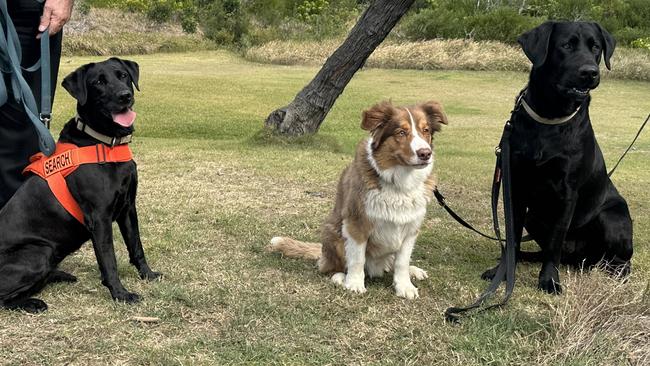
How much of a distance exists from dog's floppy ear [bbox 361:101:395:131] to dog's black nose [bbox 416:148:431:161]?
0.32 metres

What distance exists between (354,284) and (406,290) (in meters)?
0.33

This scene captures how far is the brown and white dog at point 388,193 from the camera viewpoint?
3.74 m

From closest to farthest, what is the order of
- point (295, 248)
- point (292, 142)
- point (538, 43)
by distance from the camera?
1. point (538, 43)
2. point (295, 248)
3. point (292, 142)

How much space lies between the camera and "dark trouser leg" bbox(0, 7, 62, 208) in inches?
159

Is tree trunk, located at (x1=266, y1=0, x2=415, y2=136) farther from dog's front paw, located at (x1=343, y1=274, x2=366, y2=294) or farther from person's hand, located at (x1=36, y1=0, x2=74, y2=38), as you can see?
dog's front paw, located at (x1=343, y1=274, x2=366, y2=294)

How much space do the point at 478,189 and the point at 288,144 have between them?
3.59 meters

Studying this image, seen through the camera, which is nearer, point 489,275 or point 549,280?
point 549,280

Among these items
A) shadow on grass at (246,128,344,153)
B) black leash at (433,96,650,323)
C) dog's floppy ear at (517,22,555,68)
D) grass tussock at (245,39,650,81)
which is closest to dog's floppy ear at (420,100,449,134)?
black leash at (433,96,650,323)

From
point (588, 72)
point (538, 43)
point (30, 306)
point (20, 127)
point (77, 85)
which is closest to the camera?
point (30, 306)

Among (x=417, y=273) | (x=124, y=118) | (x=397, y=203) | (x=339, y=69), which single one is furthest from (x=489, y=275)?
(x=339, y=69)

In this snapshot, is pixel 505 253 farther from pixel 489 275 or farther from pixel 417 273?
pixel 417 273

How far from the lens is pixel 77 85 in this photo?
356cm

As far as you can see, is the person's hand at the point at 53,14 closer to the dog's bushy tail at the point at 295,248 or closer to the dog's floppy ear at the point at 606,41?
the dog's bushy tail at the point at 295,248

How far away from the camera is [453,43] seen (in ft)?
92.5
